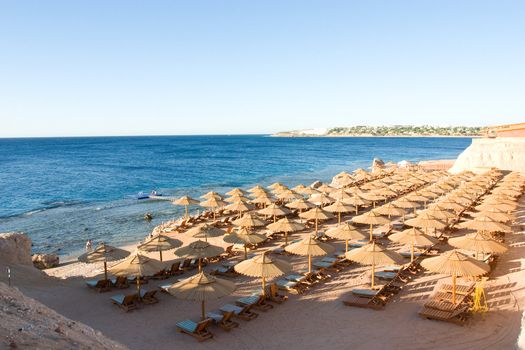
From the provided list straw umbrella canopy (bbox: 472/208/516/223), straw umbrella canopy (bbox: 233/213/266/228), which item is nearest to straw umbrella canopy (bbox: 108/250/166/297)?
straw umbrella canopy (bbox: 233/213/266/228)

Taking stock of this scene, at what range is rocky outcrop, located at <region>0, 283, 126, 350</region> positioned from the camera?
506 centimetres

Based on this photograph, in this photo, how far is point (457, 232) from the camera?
63.7 feet

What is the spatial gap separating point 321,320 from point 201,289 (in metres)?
3.67

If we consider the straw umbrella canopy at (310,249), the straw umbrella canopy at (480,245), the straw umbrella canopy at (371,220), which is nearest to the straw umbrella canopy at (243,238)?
the straw umbrella canopy at (310,249)

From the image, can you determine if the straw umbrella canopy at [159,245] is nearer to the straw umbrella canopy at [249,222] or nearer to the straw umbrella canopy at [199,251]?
the straw umbrella canopy at [199,251]

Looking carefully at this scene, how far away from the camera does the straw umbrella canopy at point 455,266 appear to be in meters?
10.7

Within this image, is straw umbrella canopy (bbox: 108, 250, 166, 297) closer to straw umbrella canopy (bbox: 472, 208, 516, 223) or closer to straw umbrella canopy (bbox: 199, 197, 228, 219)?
straw umbrella canopy (bbox: 199, 197, 228, 219)

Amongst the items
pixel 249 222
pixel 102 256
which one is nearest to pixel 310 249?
pixel 249 222

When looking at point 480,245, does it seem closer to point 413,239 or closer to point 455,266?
point 413,239

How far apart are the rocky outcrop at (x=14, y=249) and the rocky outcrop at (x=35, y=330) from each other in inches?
360

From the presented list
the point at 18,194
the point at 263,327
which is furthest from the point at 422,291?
the point at 18,194

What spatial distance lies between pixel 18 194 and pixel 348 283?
150ft

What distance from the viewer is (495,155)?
39969 mm

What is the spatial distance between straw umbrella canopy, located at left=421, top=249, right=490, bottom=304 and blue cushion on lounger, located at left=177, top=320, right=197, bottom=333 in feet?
23.0
